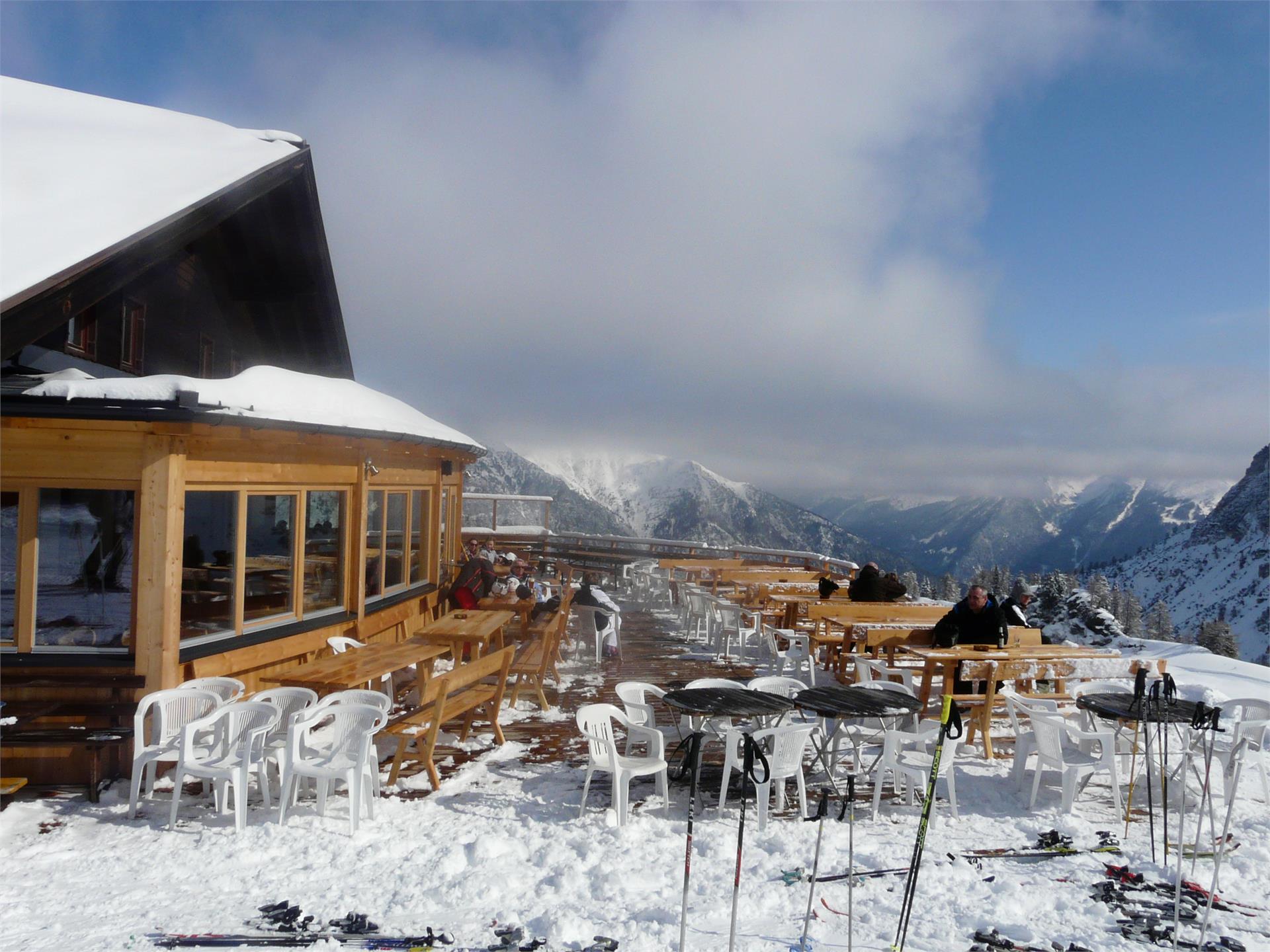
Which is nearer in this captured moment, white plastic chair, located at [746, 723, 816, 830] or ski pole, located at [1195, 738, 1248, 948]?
ski pole, located at [1195, 738, 1248, 948]

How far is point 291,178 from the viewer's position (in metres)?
10.2

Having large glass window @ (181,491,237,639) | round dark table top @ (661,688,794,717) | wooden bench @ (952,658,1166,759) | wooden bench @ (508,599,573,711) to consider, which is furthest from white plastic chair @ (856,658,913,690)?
large glass window @ (181,491,237,639)

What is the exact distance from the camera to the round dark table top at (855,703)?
17.1 ft

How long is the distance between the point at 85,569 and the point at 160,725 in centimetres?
142

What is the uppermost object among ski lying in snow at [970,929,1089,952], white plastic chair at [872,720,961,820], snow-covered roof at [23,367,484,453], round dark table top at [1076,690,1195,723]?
snow-covered roof at [23,367,484,453]

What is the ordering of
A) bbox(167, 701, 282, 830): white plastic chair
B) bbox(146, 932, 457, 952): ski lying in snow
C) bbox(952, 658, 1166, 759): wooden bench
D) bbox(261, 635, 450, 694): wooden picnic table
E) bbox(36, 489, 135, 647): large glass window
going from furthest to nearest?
bbox(952, 658, 1166, 759): wooden bench < bbox(36, 489, 135, 647): large glass window < bbox(261, 635, 450, 694): wooden picnic table < bbox(167, 701, 282, 830): white plastic chair < bbox(146, 932, 457, 952): ski lying in snow

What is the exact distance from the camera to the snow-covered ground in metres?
3.72

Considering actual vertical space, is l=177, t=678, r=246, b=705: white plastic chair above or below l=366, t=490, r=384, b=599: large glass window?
below

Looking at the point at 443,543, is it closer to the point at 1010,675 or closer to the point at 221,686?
the point at 221,686

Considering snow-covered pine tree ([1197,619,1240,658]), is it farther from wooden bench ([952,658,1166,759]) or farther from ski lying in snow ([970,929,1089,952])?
ski lying in snow ([970,929,1089,952])

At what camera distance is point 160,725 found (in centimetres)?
562

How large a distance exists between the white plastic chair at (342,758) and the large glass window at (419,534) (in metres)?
5.44

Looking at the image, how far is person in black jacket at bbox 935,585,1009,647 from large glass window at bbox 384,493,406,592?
618cm

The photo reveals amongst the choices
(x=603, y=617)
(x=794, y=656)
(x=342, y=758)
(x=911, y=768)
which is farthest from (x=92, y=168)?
(x=911, y=768)
